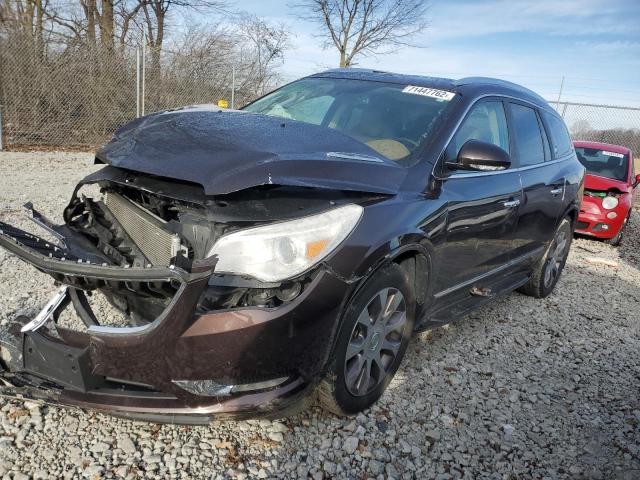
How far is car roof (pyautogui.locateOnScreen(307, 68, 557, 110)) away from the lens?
3244mm

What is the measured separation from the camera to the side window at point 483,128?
9.55 feet

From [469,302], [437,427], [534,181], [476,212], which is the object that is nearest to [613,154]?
[534,181]

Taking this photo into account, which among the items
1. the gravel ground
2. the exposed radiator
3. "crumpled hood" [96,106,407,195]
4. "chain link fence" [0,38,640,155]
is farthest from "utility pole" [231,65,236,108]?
the exposed radiator

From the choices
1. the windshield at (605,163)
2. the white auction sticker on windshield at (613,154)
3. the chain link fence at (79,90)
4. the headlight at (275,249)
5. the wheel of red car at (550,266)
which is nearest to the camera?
the headlight at (275,249)

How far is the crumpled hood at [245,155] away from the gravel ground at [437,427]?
110 centimetres

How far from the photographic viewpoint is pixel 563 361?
142 inches

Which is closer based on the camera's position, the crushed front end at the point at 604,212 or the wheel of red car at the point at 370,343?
the wheel of red car at the point at 370,343

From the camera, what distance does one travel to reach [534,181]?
3799mm

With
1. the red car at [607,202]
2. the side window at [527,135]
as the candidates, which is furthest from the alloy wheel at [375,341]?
the red car at [607,202]

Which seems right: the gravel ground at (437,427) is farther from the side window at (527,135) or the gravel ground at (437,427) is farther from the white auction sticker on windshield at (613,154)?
the white auction sticker on windshield at (613,154)

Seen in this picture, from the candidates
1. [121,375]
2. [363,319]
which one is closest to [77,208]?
[121,375]

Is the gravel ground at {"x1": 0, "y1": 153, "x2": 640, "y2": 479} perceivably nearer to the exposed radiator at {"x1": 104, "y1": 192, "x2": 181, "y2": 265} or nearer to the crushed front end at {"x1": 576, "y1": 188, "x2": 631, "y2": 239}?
the exposed radiator at {"x1": 104, "y1": 192, "x2": 181, "y2": 265}

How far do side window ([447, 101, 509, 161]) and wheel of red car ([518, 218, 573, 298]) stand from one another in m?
1.55

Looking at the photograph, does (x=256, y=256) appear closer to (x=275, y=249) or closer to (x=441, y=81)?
(x=275, y=249)
